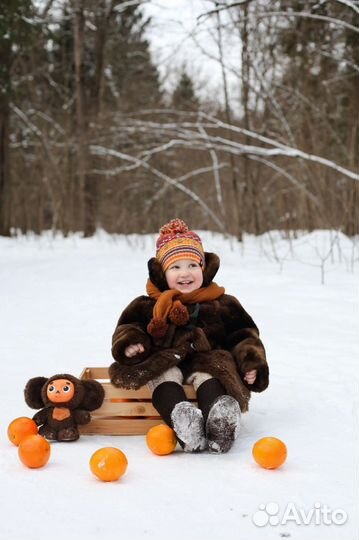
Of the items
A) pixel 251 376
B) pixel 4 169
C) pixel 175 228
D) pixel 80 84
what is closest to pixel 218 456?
pixel 251 376

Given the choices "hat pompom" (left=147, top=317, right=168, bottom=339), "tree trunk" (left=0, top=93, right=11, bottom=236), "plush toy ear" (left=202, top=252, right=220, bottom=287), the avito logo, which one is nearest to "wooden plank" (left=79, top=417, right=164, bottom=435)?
"hat pompom" (left=147, top=317, right=168, bottom=339)

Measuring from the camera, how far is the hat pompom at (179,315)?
116 inches

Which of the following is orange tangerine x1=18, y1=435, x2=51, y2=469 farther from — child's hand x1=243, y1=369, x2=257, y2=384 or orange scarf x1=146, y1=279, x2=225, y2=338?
child's hand x1=243, y1=369, x2=257, y2=384

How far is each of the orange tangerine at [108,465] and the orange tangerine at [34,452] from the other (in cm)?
21

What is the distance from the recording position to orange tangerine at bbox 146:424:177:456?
2.52 meters

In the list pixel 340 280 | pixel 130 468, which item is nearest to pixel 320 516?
pixel 130 468

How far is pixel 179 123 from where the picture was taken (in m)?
9.11

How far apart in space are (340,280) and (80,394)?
483 cm

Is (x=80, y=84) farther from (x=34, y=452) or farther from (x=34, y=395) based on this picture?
(x=34, y=452)

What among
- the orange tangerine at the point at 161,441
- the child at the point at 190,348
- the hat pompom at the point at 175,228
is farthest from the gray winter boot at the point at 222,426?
the hat pompom at the point at 175,228

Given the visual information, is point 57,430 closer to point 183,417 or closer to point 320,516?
point 183,417

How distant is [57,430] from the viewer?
2.70 meters

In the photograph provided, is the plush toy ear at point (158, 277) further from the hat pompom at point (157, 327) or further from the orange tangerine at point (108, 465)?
the orange tangerine at point (108, 465)

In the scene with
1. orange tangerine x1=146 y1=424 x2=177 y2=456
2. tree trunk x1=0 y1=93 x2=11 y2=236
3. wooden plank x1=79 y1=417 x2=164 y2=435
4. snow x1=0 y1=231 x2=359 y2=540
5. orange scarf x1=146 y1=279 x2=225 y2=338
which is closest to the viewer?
snow x1=0 y1=231 x2=359 y2=540
